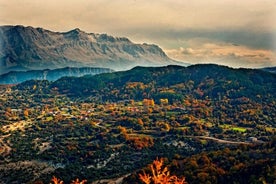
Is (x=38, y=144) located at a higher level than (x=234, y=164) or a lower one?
lower

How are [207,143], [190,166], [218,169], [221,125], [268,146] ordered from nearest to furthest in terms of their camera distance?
[218,169], [190,166], [268,146], [207,143], [221,125]

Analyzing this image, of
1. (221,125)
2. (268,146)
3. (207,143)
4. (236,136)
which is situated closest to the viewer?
(268,146)

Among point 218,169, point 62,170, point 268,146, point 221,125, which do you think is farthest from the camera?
point 221,125

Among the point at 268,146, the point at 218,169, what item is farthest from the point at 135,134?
the point at 218,169

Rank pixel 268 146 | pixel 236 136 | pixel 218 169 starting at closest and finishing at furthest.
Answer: pixel 218 169 < pixel 268 146 < pixel 236 136

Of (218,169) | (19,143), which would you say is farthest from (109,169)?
(19,143)

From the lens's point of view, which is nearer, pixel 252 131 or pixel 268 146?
pixel 268 146

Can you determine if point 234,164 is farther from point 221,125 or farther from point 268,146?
point 221,125

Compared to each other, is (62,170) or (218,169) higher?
(218,169)

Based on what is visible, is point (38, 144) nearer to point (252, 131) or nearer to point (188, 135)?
point (188, 135)
